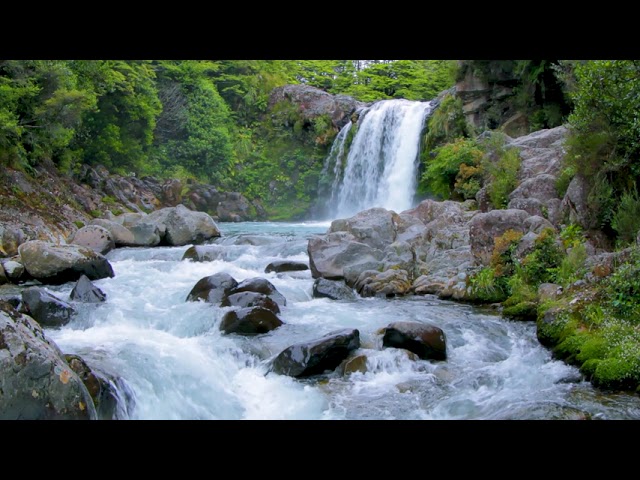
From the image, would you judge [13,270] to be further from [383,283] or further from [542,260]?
[542,260]

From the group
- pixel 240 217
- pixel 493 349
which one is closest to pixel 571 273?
pixel 493 349

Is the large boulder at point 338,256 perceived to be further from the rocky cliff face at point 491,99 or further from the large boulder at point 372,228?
the rocky cliff face at point 491,99

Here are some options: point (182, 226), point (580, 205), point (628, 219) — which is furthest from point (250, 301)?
point (182, 226)

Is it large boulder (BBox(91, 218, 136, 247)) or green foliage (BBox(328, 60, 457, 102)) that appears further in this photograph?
green foliage (BBox(328, 60, 457, 102))

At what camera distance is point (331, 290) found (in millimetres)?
11539

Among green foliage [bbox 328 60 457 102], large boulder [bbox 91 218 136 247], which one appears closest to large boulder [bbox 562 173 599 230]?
large boulder [bbox 91 218 136 247]

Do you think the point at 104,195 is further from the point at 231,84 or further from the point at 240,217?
the point at 231,84

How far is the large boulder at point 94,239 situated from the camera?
15492 millimetres

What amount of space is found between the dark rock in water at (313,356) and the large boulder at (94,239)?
32.3 feet

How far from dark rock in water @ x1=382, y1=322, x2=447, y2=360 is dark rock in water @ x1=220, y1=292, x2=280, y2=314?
2.57 meters

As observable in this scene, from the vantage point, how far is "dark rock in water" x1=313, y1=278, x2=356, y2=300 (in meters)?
11.5

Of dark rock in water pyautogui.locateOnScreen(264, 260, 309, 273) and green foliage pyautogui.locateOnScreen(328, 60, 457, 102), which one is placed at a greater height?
green foliage pyautogui.locateOnScreen(328, 60, 457, 102)

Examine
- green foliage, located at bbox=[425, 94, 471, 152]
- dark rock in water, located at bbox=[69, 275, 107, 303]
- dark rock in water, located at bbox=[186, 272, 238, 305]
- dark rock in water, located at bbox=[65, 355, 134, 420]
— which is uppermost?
green foliage, located at bbox=[425, 94, 471, 152]

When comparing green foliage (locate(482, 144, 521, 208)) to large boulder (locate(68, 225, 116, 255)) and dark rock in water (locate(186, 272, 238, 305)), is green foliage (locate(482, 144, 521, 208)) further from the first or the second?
large boulder (locate(68, 225, 116, 255))
